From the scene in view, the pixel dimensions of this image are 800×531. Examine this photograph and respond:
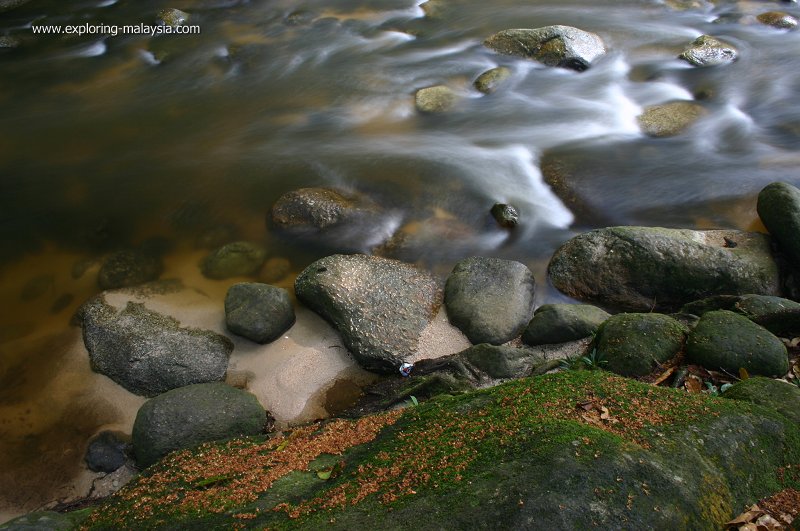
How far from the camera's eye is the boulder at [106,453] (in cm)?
530

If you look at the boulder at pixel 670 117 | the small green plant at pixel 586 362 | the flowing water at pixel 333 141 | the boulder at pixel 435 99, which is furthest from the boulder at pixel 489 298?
the boulder at pixel 670 117

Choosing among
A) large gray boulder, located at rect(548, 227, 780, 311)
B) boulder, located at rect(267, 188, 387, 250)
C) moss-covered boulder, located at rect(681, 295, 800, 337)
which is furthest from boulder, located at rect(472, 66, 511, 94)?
moss-covered boulder, located at rect(681, 295, 800, 337)

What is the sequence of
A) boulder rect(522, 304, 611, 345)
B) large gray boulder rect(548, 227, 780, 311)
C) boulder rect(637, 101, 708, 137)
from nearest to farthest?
boulder rect(522, 304, 611, 345)
large gray boulder rect(548, 227, 780, 311)
boulder rect(637, 101, 708, 137)

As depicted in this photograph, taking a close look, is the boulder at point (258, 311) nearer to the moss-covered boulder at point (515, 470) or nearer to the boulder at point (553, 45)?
the moss-covered boulder at point (515, 470)

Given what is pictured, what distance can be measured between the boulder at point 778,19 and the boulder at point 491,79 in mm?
6252

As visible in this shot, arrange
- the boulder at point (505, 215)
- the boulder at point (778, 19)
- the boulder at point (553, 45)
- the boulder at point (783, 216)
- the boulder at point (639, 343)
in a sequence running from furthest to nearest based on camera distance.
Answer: the boulder at point (778, 19) → the boulder at point (553, 45) → the boulder at point (505, 215) → the boulder at point (783, 216) → the boulder at point (639, 343)

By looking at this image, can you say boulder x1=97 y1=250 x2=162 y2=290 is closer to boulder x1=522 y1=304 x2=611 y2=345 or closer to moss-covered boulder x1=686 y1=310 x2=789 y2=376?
boulder x1=522 y1=304 x2=611 y2=345

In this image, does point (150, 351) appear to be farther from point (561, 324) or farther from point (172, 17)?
point (172, 17)

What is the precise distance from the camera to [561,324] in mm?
5867

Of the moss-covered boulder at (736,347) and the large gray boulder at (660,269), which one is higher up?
the moss-covered boulder at (736,347)

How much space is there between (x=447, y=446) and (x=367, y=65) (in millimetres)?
10255

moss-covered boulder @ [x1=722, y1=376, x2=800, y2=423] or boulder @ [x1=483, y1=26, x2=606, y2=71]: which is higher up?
boulder @ [x1=483, y1=26, x2=606, y2=71]

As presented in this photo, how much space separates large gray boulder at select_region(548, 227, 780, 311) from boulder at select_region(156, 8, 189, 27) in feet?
38.5

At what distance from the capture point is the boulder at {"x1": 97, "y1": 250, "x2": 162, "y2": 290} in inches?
283
